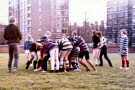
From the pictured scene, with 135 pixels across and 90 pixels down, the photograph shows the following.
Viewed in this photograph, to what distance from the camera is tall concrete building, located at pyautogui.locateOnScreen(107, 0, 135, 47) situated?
68.3m

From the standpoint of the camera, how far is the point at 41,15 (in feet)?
217

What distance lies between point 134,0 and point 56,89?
2740 inches

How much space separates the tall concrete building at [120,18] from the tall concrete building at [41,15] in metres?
12.9

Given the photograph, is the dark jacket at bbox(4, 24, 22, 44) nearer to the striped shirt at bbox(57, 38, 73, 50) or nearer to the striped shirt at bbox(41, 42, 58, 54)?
the striped shirt at bbox(41, 42, 58, 54)

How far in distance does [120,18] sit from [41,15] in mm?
23686

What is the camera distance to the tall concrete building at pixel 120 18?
224 feet

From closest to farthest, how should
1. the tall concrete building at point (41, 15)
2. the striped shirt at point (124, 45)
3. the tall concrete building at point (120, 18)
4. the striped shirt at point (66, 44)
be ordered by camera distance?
the striped shirt at point (66, 44)
the striped shirt at point (124, 45)
the tall concrete building at point (41, 15)
the tall concrete building at point (120, 18)

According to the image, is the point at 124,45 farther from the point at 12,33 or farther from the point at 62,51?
the point at 12,33

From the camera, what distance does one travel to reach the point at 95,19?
62.4 metres

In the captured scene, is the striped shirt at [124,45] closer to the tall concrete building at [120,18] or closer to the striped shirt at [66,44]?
the striped shirt at [66,44]

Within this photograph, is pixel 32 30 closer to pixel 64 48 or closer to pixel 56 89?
pixel 64 48

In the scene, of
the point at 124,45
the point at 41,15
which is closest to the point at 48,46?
the point at 124,45

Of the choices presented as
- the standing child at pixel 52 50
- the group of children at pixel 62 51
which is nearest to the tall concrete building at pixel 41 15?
the group of children at pixel 62 51

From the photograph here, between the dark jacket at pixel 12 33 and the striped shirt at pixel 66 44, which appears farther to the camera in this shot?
the striped shirt at pixel 66 44
